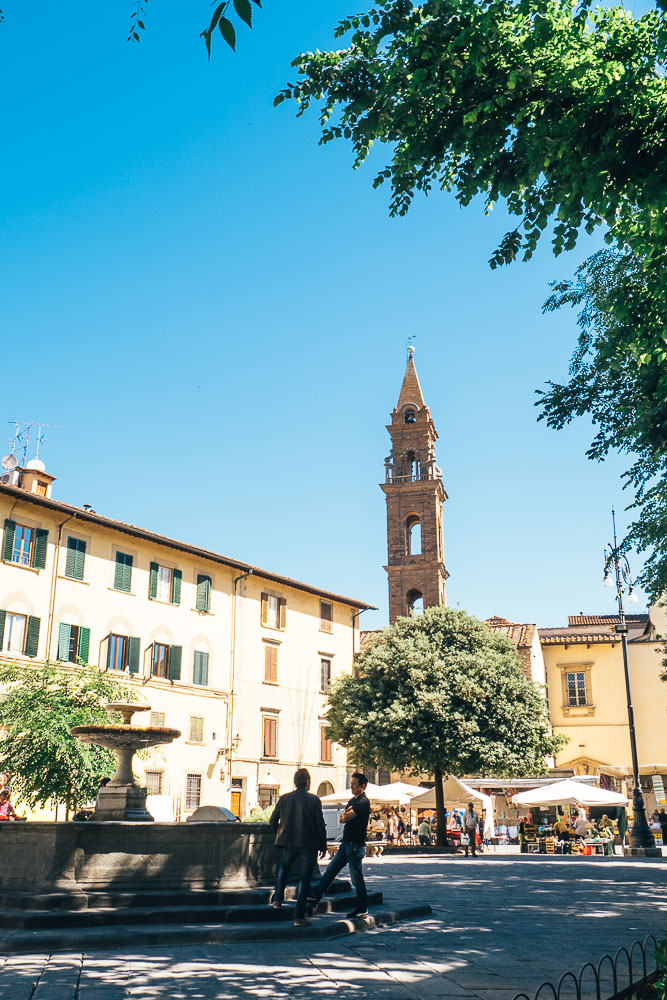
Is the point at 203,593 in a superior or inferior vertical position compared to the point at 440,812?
superior

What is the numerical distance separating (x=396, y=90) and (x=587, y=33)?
1.56 metres

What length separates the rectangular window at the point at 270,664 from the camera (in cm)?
3978

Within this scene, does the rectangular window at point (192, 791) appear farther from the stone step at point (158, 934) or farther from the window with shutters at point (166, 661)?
the stone step at point (158, 934)

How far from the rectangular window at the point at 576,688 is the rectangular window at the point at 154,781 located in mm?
27639

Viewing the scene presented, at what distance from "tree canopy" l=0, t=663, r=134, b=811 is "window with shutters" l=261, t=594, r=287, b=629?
54.7 ft

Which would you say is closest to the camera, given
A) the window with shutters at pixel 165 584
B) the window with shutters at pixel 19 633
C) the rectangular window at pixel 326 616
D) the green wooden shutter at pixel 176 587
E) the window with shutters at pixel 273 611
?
the window with shutters at pixel 19 633

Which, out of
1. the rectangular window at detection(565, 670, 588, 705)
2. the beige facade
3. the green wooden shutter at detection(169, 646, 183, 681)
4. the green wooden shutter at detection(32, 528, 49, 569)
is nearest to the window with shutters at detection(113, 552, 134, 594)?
the beige facade

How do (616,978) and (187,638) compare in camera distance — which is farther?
(187,638)

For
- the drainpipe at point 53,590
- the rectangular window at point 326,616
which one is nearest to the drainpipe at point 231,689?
the rectangular window at point 326,616

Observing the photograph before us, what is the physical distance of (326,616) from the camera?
4456 cm

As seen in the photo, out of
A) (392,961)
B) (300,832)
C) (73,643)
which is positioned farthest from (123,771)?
(73,643)

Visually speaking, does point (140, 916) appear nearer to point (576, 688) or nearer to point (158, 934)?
point (158, 934)

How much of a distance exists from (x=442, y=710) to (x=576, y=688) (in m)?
23.2

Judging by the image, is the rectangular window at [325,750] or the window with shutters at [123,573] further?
the rectangular window at [325,750]
